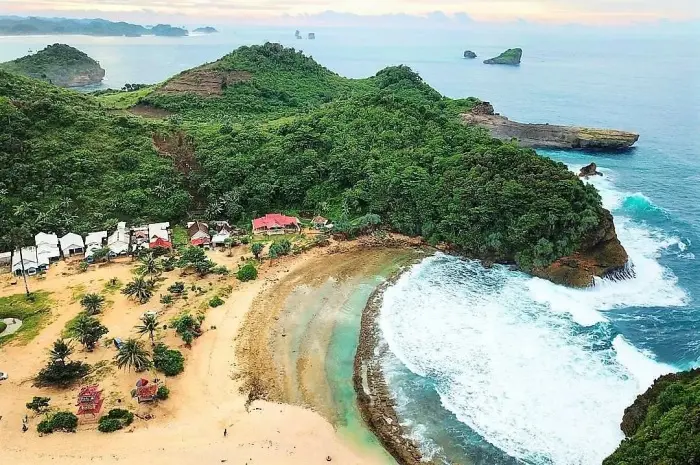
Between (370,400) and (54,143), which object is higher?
(54,143)

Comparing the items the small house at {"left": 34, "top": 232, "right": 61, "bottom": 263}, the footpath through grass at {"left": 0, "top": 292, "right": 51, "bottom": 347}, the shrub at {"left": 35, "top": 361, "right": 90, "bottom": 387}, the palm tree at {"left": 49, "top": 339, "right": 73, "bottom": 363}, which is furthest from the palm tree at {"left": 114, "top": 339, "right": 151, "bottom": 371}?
the small house at {"left": 34, "top": 232, "right": 61, "bottom": 263}

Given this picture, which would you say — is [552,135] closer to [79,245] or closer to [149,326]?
[79,245]

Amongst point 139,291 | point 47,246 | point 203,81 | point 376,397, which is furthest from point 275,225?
point 203,81

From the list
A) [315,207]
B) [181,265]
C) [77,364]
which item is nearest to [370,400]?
[77,364]

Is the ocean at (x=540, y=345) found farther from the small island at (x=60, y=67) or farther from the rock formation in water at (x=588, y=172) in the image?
the small island at (x=60, y=67)

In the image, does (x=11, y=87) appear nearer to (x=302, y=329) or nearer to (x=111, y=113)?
(x=111, y=113)

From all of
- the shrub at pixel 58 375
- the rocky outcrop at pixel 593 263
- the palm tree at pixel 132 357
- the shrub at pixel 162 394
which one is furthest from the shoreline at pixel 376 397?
the shrub at pixel 58 375
